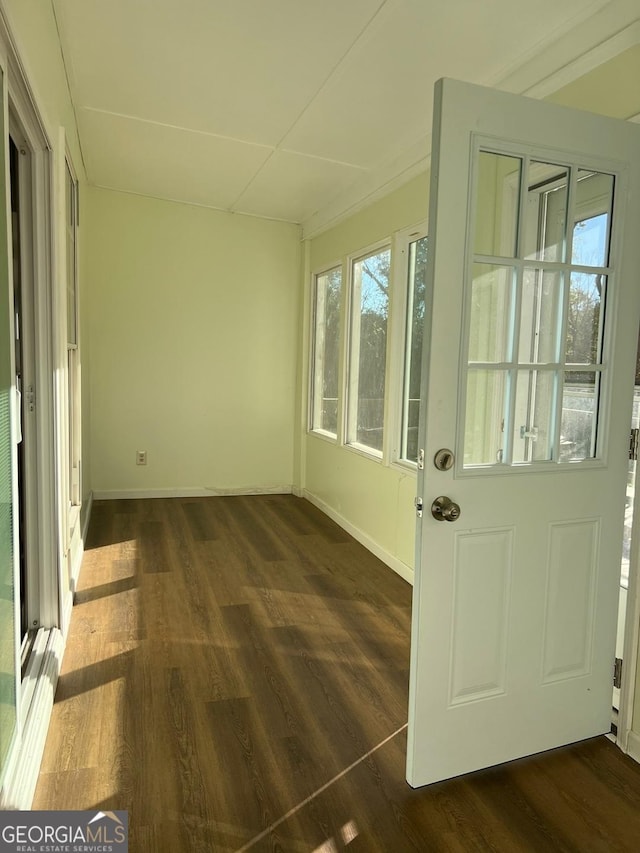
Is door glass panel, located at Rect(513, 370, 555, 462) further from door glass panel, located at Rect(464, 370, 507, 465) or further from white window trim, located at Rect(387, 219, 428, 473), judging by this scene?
white window trim, located at Rect(387, 219, 428, 473)

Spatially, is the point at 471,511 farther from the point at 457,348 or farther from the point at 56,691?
the point at 56,691

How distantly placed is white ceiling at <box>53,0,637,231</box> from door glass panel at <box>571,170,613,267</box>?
0.62m

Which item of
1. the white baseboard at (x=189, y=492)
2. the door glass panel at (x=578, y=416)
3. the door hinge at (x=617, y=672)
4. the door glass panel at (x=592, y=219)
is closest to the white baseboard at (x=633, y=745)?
the door hinge at (x=617, y=672)

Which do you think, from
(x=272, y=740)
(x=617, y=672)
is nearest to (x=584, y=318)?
(x=617, y=672)

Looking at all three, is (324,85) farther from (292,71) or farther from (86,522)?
(86,522)

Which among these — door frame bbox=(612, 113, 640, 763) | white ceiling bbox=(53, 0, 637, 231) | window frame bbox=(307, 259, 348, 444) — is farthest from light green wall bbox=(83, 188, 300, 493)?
door frame bbox=(612, 113, 640, 763)

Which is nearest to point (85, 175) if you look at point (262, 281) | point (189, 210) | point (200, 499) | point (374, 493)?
point (189, 210)

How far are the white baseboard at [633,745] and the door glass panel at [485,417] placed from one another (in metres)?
1.08

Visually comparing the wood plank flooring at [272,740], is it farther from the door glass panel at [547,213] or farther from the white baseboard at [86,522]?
the door glass panel at [547,213]

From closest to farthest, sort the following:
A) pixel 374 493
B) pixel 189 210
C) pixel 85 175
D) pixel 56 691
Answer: pixel 56 691 → pixel 374 493 → pixel 85 175 → pixel 189 210

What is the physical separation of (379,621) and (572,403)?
1.60 m

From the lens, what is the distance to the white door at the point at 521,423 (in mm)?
1668

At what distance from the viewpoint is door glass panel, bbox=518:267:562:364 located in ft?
5.91

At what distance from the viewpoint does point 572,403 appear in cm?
193
